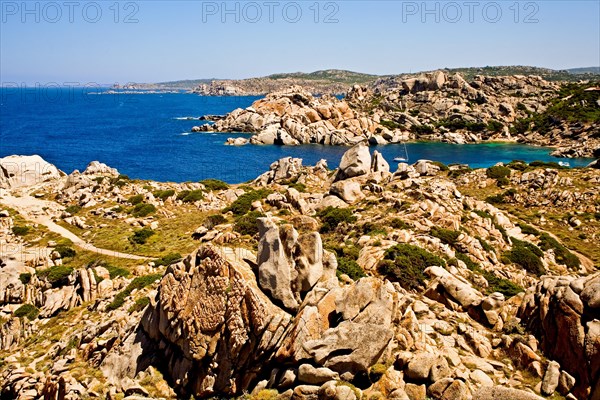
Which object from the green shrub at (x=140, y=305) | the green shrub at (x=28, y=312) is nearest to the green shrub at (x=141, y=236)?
the green shrub at (x=28, y=312)

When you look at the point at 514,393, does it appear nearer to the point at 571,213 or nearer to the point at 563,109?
the point at 571,213

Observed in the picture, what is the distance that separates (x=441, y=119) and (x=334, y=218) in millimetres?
163085

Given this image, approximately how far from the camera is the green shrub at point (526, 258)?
33312 millimetres

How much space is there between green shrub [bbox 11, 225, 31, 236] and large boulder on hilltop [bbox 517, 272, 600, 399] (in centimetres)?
5100

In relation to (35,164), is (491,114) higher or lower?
higher

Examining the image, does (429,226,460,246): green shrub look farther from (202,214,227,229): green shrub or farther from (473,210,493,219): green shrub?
(202,214,227,229): green shrub

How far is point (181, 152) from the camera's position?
137250 millimetres

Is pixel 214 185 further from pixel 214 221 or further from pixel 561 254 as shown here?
pixel 561 254

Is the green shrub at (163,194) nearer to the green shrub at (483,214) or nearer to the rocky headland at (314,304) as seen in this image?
the rocky headland at (314,304)

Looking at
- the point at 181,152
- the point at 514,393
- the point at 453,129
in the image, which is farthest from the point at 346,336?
the point at 453,129

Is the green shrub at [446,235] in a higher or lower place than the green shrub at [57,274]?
higher

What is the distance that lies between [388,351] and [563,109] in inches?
7145

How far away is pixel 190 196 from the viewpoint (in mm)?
59125

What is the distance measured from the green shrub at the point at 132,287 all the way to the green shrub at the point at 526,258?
29.0 metres
